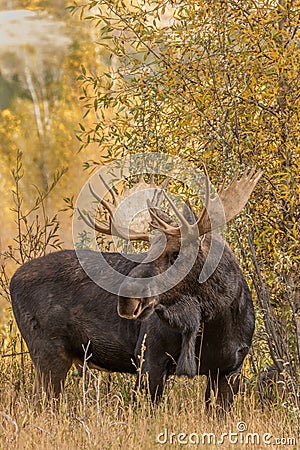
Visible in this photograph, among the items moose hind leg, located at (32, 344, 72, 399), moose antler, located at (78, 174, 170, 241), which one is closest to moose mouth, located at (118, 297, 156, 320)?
moose antler, located at (78, 174, 170, 241)

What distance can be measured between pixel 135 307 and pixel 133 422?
0.69 metres

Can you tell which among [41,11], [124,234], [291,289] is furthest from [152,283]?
[41,11]

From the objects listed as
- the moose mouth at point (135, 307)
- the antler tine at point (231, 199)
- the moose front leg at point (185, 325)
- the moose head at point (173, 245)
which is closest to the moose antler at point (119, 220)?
the moose head at point (173, 245)

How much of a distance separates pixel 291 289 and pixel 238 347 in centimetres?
84

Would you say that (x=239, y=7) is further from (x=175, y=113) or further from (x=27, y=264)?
(x=27, y=264)

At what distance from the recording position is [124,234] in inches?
253

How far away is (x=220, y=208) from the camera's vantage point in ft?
20.9

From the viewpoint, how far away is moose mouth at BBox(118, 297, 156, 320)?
5762 millimetres

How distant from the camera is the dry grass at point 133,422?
5.36m

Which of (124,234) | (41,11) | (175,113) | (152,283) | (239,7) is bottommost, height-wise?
(152,283)

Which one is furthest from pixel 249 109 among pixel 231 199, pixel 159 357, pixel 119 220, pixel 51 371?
pixel 51 371

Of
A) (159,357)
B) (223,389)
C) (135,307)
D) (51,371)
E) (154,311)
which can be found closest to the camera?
(135,307)

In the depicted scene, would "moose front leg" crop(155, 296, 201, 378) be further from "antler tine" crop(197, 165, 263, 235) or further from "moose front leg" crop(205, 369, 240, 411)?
"antler tine" crop(197, 165, 263, 235)

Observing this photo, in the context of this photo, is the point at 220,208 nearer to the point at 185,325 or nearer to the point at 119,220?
the point at 119,220
